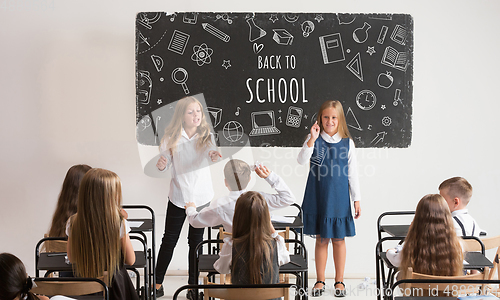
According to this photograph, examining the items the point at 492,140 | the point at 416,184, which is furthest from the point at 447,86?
the point at 416,184

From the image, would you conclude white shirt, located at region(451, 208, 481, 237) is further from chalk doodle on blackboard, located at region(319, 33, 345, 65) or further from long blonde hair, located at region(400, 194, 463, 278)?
chalk doodle on blackboard, located at region(319, 33, 345, 65)

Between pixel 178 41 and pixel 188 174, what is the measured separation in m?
1.16

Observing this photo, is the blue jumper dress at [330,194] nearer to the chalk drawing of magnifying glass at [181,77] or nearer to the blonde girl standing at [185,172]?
the blonde girl standing at [185,172]

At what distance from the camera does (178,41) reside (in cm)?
374

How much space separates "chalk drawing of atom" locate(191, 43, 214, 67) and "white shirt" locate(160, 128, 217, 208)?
0.66 m

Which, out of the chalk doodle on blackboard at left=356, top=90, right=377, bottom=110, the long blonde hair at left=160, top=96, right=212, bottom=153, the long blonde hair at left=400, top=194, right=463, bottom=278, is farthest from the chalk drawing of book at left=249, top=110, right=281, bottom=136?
the long blonde hair at left=400, top=194, right=463, bottom=278

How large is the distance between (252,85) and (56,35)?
178cm

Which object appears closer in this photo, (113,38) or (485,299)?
(485,299)

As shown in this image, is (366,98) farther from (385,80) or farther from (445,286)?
(445,286)

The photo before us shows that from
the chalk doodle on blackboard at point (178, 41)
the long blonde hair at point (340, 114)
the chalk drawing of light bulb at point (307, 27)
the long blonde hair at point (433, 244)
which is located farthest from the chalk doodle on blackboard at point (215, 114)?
the long blonde hair at point (433, 244)

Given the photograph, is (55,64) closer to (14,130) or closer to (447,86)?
(14,130)

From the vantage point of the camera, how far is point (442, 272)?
215 cm

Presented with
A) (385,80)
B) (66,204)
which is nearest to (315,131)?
(385,80)

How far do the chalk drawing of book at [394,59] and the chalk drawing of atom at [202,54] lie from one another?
1.48m
